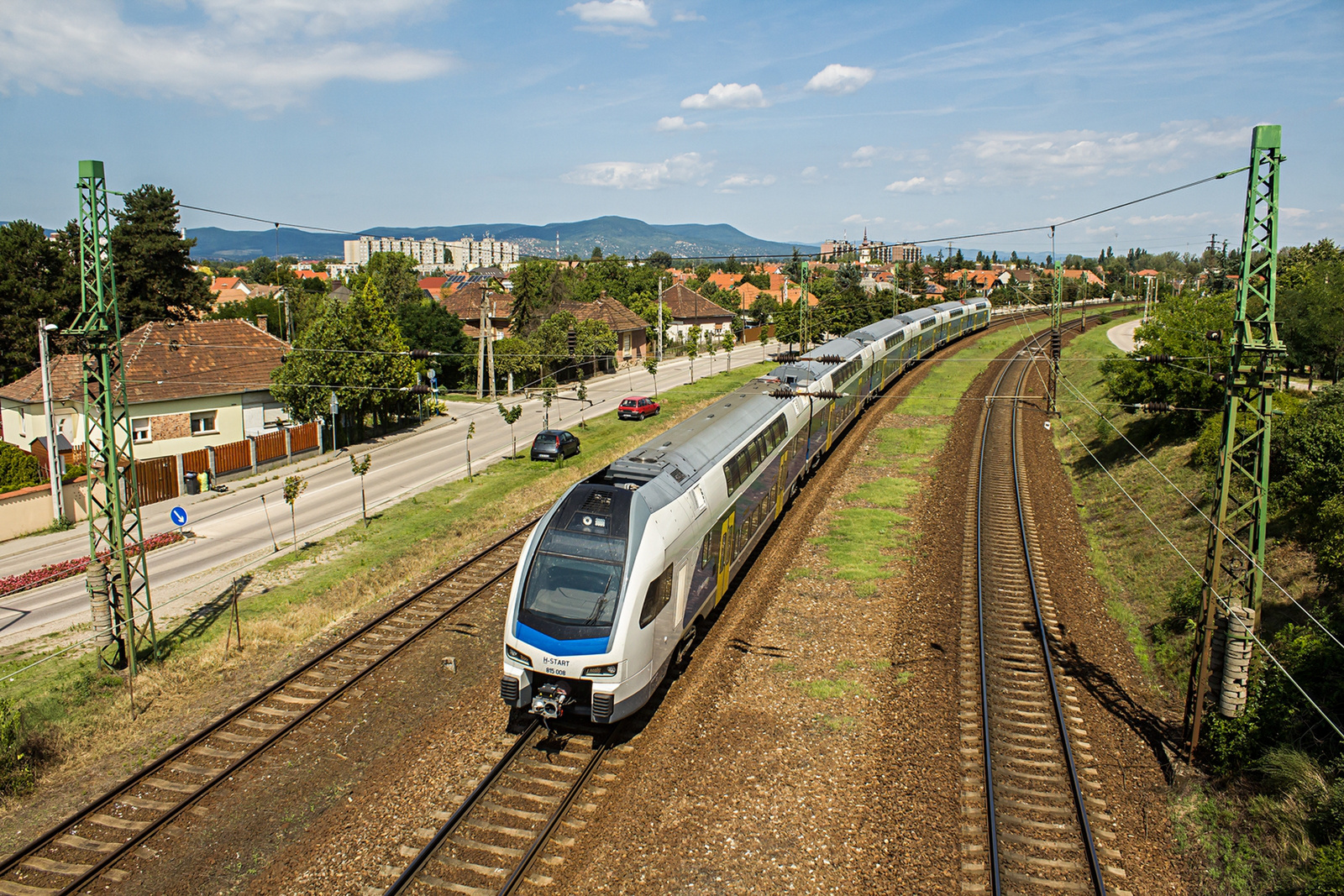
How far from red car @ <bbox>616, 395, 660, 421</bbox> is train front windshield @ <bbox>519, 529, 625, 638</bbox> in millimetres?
32223

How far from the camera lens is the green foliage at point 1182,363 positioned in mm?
22750

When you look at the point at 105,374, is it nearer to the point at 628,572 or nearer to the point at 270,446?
the point at 628,572

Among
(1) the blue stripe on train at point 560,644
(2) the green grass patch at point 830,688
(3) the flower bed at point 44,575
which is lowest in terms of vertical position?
(3) the flower bed at point 44,575

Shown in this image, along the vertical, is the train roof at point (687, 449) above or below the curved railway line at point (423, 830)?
above

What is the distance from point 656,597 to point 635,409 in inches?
1296

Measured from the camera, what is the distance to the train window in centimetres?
1148

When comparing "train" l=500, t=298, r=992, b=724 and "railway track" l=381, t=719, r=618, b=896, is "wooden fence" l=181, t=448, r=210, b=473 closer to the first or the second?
"train" l=500, t=298, r=992, b=724

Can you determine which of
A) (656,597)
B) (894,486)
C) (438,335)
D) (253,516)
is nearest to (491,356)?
(438,335)

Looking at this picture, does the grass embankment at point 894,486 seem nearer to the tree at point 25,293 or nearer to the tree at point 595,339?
the tree at point 595,339

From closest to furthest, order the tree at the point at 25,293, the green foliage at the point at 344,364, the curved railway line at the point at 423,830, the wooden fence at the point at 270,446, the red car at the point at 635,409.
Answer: the curved railway line at the point at 423,830 < the wooden fence at the point at 270,446 < the green foliage at the point at 344,364 < the red car at the point at 635,409 < the tree at the point at 25,293

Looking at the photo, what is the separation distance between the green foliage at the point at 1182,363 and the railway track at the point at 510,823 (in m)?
19.4

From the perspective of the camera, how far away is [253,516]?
27875 mm

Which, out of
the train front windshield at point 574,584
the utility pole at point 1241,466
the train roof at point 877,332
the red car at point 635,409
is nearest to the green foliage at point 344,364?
the red car at point 635,409

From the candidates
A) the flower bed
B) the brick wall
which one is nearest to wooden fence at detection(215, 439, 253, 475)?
the brick wall
